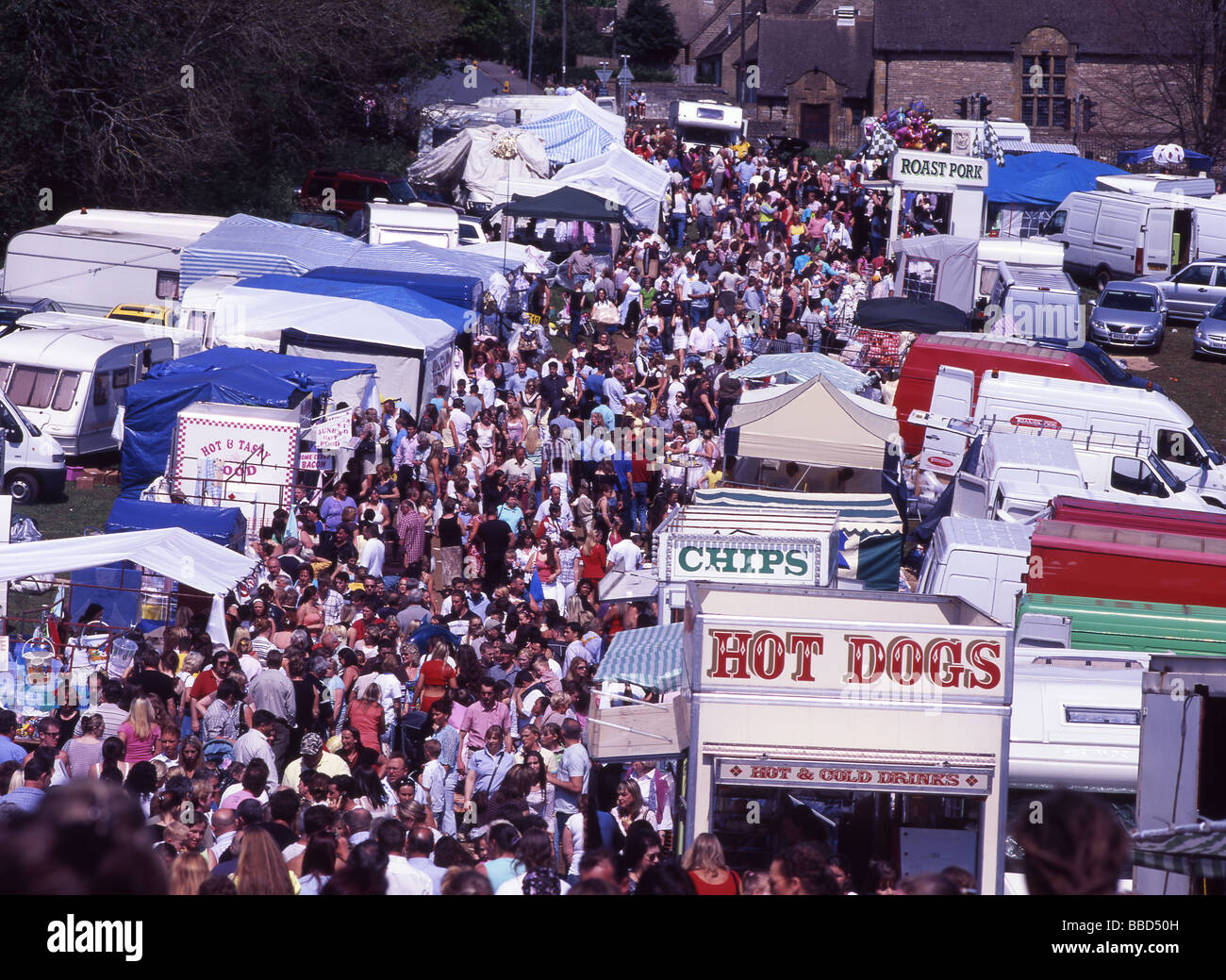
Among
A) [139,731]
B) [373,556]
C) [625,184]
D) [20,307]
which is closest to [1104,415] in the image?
[373,556]

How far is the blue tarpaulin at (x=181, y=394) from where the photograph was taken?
19266mm

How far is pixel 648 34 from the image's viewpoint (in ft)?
307

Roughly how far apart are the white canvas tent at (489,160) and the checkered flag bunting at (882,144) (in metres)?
9.30

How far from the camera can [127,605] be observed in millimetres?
15062

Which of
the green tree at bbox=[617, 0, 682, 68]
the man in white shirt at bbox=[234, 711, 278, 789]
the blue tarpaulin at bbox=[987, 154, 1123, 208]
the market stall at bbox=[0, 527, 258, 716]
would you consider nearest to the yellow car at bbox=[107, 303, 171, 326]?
the market stall at bbox=[0, 527, 258, 716]

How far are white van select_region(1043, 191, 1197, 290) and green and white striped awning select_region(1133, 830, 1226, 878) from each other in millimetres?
29518

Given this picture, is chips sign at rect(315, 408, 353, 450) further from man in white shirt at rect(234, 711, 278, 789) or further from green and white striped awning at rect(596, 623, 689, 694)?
man in white shirt at rect(234, 711, 278, 789)

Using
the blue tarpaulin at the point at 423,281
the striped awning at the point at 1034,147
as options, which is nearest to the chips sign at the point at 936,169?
the blue tarpaulin at the point at 423,281

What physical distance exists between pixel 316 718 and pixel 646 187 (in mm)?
24785

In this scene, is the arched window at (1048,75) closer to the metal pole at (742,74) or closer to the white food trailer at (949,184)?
the metal pole at (742,74)

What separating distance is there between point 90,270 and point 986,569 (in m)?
18.3

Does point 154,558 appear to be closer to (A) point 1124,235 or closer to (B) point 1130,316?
(B) point 1130,316
